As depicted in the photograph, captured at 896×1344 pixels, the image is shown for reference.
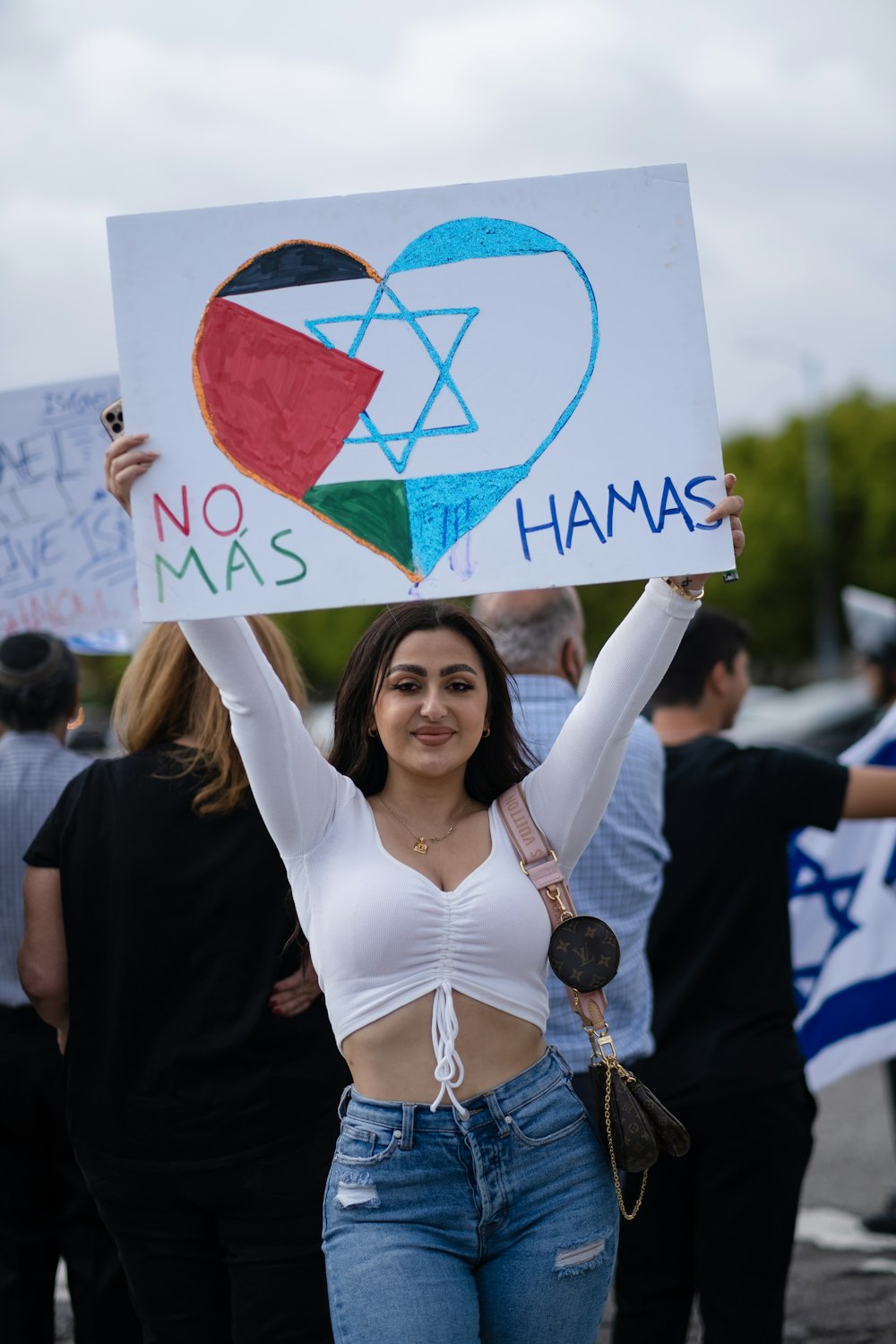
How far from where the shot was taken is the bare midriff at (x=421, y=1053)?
2588mm

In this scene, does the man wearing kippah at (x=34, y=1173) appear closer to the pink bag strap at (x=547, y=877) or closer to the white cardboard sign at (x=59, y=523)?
the white cardboard sign at (x=59, y=523)

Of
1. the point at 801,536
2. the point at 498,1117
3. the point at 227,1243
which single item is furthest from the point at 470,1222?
the point at 801,536

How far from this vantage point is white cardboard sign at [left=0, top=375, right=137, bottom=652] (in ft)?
15.5

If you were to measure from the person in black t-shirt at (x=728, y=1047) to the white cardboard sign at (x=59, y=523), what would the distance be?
1830mm

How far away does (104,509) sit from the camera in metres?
4.80

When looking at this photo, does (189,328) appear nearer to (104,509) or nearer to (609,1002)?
(609,1002)

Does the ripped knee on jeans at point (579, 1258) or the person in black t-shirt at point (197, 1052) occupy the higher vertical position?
the person in black t-shirt at point (197, 1052)

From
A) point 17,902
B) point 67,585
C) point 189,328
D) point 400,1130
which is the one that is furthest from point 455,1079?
point 67,585

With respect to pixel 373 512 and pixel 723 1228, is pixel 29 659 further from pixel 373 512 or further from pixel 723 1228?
pixel 723 1228

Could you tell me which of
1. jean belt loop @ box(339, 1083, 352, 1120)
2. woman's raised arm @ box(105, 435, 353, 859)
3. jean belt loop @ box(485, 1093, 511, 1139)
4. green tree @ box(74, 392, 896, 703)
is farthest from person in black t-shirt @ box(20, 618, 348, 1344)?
green tree @ box(74, 392, 896, 703)

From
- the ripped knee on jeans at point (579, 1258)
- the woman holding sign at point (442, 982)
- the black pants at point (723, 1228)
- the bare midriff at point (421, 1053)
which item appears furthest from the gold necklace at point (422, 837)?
the black pants at point (723, 1228)

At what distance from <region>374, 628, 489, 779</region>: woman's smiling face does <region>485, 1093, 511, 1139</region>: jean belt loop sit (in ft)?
1.87

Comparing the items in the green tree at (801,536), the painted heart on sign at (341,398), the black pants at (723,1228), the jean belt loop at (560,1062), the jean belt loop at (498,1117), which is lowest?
the black pants at (723,1228)

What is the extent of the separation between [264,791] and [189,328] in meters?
0.80
